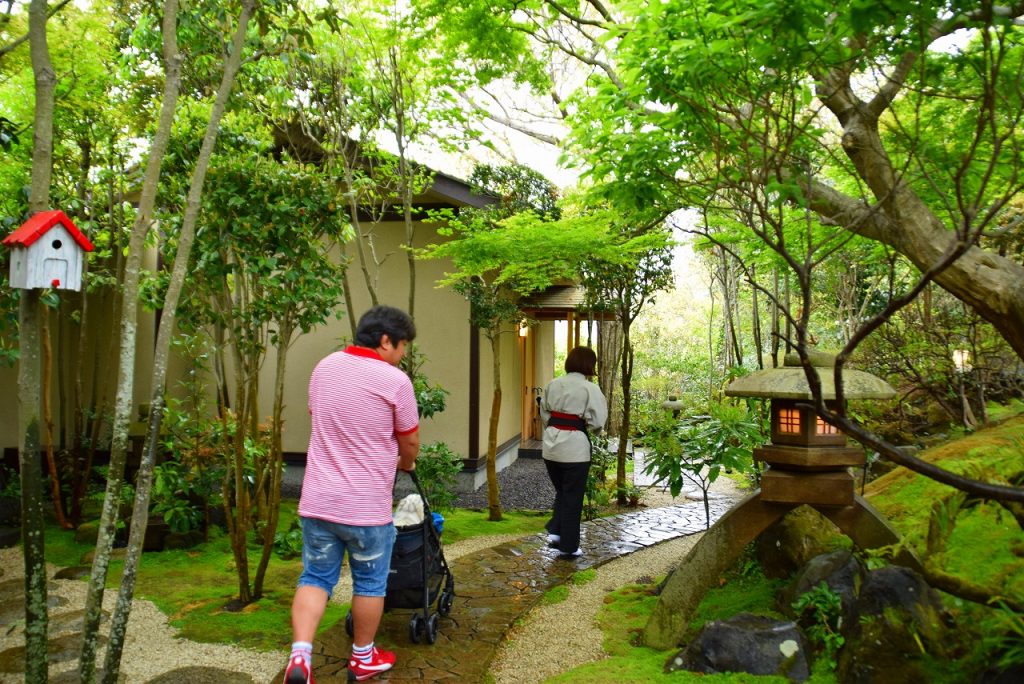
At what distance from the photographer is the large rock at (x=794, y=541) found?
448 centimetres

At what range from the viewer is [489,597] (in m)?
5.28

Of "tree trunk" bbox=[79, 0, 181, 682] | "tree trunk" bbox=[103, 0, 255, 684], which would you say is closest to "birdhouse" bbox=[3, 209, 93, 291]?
"tree trunk" bbox=[79, 0, 181, 682]

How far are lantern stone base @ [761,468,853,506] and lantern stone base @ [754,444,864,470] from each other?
6 cm

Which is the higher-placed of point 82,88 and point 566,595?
point 82,88

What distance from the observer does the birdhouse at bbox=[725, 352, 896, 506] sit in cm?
397

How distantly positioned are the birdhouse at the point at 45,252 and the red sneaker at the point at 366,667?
232 cm

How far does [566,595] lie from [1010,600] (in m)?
3.16

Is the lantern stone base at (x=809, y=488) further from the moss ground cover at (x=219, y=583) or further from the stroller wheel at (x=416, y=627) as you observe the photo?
the moss ground cover at (x=219, y=583)

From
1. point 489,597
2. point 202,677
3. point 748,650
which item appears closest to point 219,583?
point 202,677

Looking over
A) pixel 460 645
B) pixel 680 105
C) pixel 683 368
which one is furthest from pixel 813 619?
pixel 683 368

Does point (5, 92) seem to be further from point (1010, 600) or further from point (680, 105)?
point (1010, 600)

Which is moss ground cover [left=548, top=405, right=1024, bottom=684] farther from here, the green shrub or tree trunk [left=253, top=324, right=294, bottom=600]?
the green shrub

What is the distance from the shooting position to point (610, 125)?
534 cm

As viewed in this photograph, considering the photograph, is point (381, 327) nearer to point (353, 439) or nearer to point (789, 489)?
point (353, 439)
